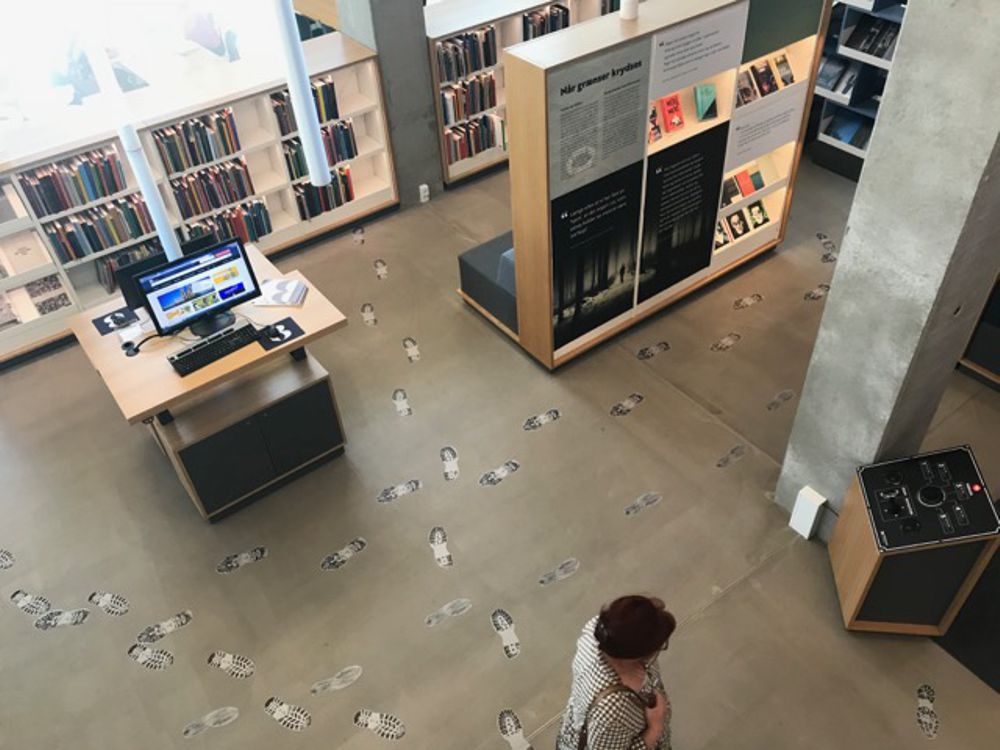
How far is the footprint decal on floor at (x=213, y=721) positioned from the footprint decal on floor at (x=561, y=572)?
168cm

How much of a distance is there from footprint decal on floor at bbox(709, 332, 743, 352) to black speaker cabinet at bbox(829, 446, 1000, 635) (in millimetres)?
1873

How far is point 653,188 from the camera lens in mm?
5355

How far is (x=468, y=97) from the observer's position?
726 cm

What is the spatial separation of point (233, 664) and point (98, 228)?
3.52 meters

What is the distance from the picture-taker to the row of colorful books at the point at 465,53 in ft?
22.7

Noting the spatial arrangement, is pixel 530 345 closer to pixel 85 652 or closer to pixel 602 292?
pixel 602 292

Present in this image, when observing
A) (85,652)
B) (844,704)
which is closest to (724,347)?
(844,704)

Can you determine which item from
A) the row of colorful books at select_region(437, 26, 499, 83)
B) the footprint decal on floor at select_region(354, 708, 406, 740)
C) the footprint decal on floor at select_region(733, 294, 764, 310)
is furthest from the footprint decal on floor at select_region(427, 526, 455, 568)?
the row of colorful books at select_region(437, 26, 499, 83)

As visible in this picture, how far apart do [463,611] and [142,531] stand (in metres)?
2.03

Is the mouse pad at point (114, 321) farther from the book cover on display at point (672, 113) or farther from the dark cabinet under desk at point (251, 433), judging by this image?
the book cover on display at point (672, 113)

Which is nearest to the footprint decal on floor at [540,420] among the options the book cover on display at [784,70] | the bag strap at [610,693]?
the bag strap at [610,693]

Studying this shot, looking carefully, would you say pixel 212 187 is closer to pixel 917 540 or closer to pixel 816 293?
pixel 816 293

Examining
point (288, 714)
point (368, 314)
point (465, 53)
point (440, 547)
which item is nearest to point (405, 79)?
point (465, 53)

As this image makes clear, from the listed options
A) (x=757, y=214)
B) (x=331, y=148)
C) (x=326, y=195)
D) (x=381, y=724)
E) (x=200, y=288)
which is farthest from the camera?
(x=326, y=195)
